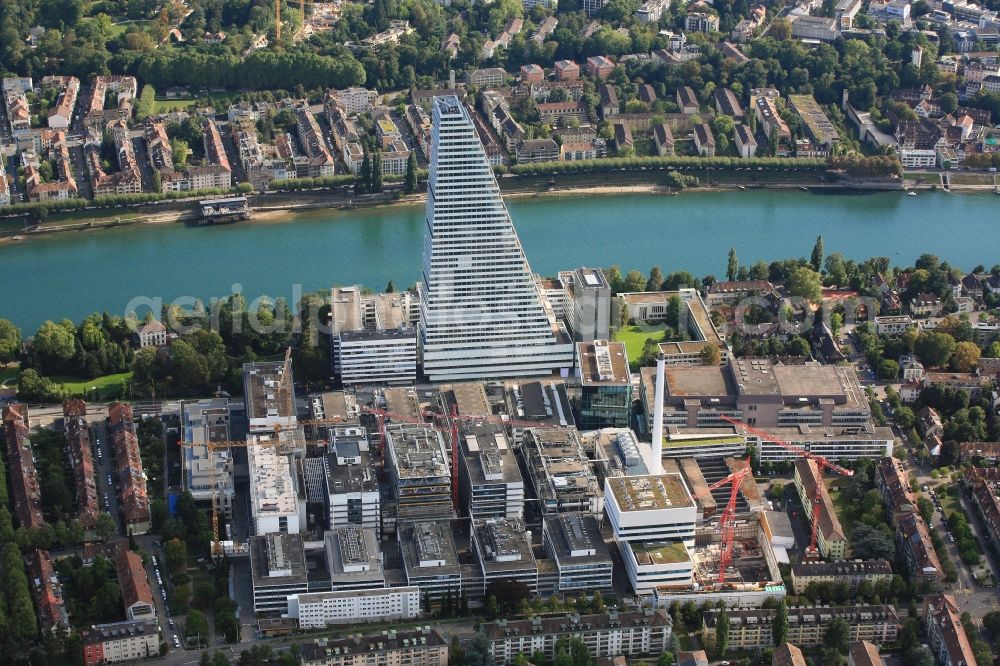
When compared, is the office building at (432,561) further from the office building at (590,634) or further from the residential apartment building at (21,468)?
the residential apartment building at (21,468)

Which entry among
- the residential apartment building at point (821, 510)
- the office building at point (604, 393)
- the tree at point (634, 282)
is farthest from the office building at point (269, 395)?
the residential apartment building at point (821, 510)

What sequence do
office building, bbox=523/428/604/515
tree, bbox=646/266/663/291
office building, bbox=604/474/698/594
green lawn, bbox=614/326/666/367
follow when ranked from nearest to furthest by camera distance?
office building, bbox=604/474/698/594
office building, bbox=523/428/604/515
green lawn, bbox=614/326/666/367
tree, bbox=646/266/663/291

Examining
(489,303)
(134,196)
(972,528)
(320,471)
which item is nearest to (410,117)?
(134,196)

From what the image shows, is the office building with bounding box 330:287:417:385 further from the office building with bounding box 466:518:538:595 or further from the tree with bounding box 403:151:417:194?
the tree with bounding box 403:151:417:194

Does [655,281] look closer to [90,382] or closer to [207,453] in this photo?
[207,453]

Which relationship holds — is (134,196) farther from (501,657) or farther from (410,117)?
(501,657)

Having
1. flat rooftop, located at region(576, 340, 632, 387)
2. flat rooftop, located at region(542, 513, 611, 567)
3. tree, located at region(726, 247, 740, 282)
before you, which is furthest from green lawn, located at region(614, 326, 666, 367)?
flat rooftop, located at region(542, 513, 611, 567)
